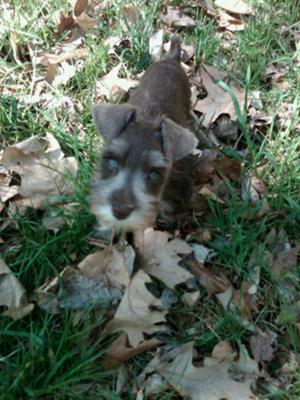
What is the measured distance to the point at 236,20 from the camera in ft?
19.3

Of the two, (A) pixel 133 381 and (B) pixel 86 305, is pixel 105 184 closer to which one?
(B) pixel 86 305

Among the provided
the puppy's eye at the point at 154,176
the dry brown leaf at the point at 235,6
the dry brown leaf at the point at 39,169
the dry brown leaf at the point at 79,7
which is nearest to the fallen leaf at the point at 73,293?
the dry brown leaf at the point at 39,169

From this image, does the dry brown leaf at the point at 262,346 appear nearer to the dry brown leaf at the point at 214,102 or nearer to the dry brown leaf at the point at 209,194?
the dry brown leaf at the point at 209,194

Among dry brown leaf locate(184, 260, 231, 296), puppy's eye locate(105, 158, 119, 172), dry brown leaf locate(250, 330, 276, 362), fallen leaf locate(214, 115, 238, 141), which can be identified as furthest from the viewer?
fallen leaf locate(214, 115, 238, 141)

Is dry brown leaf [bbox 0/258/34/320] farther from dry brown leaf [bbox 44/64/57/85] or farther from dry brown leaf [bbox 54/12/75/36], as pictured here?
dry brown leaf [bbox 54/12/75/36]

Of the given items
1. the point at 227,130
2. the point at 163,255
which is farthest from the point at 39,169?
the point at 227,130

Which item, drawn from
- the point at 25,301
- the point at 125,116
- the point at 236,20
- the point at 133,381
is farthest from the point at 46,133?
the point at 236,20

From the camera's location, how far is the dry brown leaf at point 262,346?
3359 mm

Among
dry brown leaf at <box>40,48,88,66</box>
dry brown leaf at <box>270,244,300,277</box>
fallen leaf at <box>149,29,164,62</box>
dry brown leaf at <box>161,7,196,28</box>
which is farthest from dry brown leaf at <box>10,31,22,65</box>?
dry brown leaf at <box>270,244,300,277</box>

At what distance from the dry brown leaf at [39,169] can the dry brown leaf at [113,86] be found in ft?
2.82

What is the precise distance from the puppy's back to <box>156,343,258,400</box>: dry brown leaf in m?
1.81

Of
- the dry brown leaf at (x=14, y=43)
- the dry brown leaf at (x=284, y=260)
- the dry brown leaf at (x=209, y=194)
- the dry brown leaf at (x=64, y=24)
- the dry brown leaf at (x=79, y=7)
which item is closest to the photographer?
the dry brown leaf at (x=284, y=260)

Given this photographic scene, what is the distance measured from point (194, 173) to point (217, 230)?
0.59 meters

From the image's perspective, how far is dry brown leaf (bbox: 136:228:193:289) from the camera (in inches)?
141
